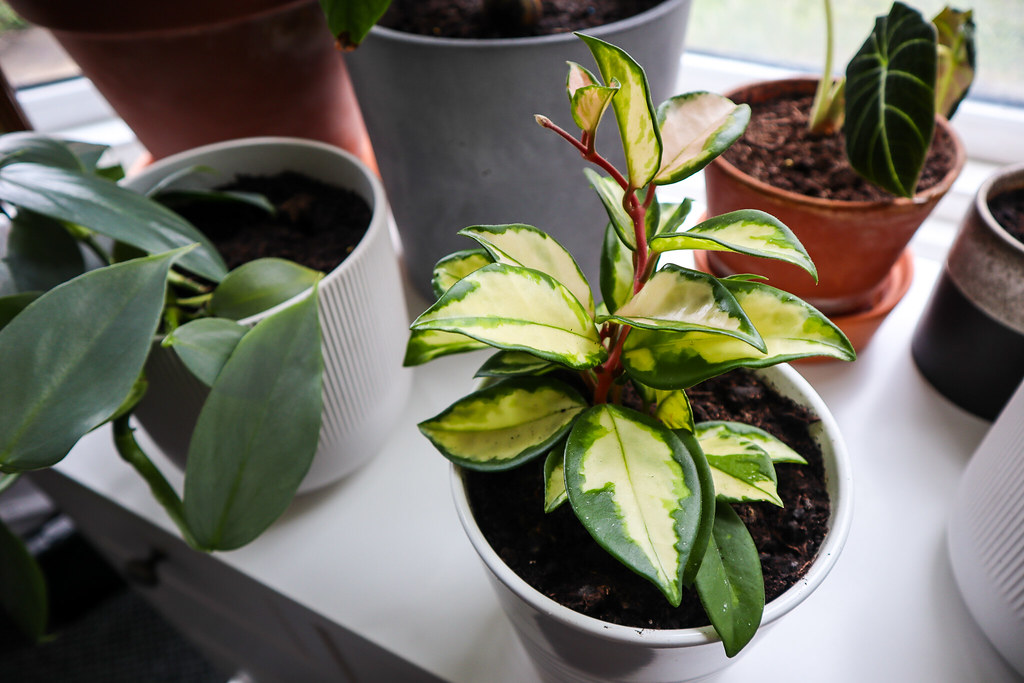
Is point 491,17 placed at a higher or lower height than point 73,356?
higher

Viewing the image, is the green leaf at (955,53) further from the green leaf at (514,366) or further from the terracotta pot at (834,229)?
the green leaf at (514,366)

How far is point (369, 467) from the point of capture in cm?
69

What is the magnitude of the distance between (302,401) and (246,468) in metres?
0.06

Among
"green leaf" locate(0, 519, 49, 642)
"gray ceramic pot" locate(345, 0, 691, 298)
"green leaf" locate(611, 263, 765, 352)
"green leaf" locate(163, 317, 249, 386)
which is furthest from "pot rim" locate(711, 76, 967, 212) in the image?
"green leaf" locate(0, 519, 49, 642)

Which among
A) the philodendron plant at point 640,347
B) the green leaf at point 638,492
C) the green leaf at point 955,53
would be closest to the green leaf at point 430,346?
the philodendron plant at point 640,347

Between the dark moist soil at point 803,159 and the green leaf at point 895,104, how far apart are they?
0.18 ft

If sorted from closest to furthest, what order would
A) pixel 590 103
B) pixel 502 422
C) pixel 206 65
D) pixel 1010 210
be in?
pixel 590 103 < pixel 502 422 < pixel 1010 210 < pixel 206 65

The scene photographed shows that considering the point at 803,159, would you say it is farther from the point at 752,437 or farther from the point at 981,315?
the point at 752,437

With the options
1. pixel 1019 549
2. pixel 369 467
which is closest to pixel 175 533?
pixel 369 467

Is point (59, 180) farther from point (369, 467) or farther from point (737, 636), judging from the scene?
point (737, 636)

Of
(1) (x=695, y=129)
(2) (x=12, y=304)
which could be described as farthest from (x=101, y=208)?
(1) (x=695, y=129)

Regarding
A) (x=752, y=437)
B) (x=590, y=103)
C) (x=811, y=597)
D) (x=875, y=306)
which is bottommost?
(x=811, y=597)

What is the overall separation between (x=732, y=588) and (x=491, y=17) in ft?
1.76

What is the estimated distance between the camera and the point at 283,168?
73 centimetres
